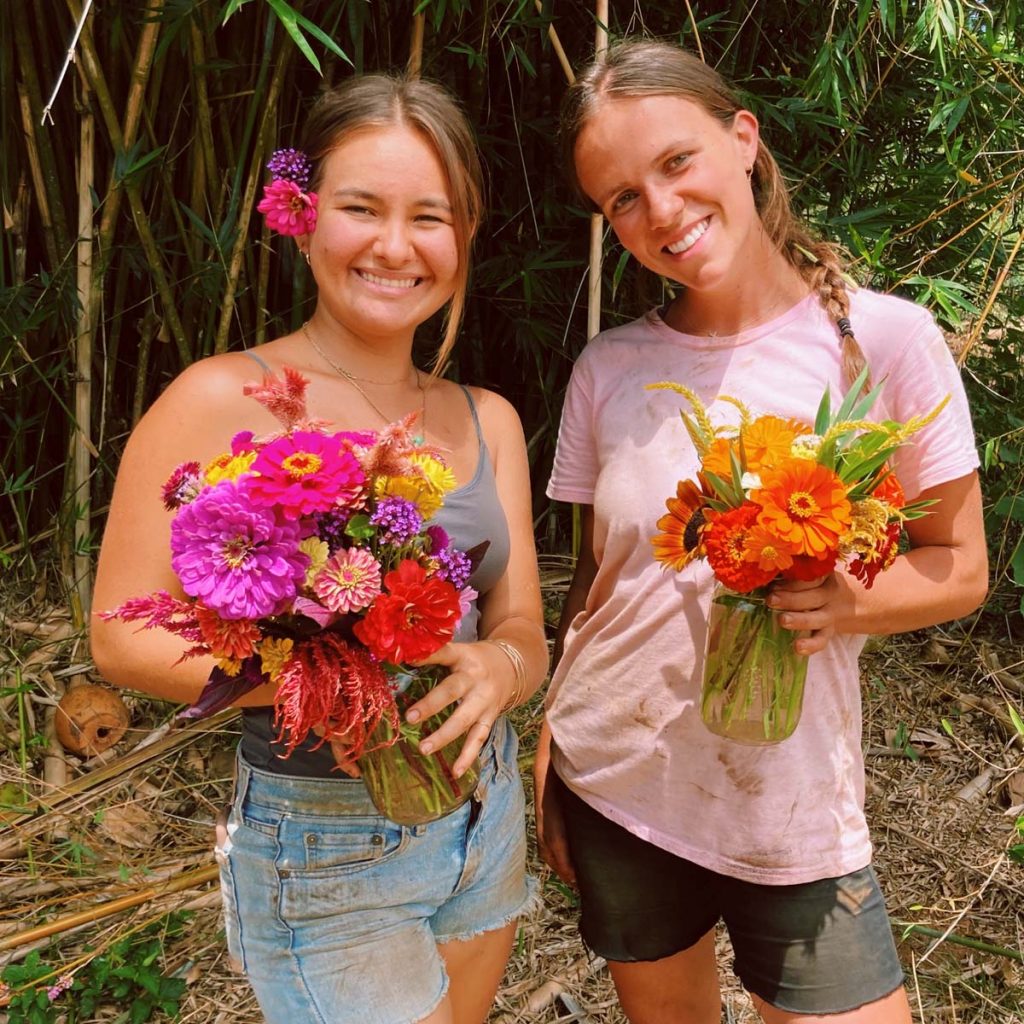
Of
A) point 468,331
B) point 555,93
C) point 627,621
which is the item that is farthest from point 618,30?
point 627,621

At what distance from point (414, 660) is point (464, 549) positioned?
328 mm

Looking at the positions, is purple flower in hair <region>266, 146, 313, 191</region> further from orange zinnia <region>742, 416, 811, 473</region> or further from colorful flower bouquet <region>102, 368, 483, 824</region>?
orange zinnia <region>742, 416, 811, 473</region>

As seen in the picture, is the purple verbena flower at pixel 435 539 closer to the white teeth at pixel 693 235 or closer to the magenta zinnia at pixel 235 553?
the magenta zinnia at pixel 235 553

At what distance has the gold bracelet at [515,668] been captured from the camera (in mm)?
1282

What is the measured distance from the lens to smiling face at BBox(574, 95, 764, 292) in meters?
1.32

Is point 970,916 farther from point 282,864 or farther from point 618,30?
point 618,30

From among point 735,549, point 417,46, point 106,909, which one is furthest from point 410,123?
point 106,909

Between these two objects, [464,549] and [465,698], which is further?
[464,549]

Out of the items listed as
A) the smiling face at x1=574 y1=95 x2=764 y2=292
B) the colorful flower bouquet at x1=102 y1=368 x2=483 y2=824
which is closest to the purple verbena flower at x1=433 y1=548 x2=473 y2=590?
the colorful flower bouquet at x1=102 y1=368 x2=483 y2=824

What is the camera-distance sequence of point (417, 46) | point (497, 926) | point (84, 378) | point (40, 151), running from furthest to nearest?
point (84, 378) → point (40, 151) → point (417, 46) → point (497, 926)

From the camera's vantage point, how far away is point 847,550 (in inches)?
43.0

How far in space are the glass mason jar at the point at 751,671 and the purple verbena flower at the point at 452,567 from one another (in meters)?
0.34

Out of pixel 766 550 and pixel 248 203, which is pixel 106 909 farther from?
pixel 766 550

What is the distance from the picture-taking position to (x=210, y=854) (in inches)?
89.4
